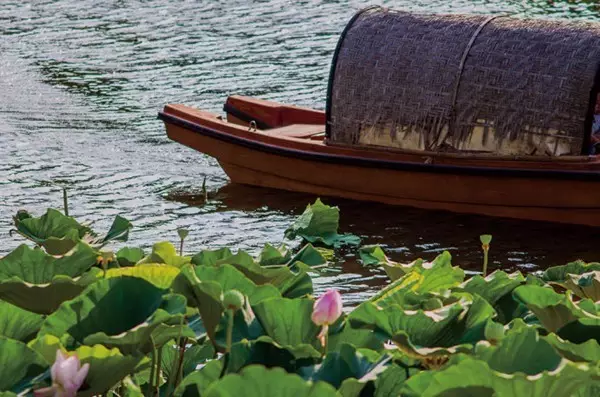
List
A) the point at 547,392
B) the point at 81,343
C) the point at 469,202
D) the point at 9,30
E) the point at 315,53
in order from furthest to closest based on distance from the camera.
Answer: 1. the point at 9,30
2. the point at 315,53
3. the point at 469,202
4. the point at 81,343
5. the point at 547,392

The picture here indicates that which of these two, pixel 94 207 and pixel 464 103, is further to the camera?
pixel 94 207

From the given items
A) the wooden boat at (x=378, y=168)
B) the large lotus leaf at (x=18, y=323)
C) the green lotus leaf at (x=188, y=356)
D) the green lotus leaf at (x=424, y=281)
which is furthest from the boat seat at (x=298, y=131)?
the large lotus leaf at (x=18, y=323)

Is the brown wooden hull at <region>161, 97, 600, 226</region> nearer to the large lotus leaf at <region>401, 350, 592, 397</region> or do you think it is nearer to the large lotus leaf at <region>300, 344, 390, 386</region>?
the large lotus leaf at <region>300, 344, 390, 386</region>

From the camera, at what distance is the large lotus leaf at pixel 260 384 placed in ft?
7.00

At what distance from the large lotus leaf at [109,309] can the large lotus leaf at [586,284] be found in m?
1.24

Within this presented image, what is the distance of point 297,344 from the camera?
269cm

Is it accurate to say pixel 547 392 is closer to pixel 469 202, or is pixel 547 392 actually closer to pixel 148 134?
pixel 469 202

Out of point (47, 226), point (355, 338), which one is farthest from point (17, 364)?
point (47, 226)

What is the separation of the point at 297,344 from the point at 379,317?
207 mm

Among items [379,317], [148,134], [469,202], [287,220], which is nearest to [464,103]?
[469,202]

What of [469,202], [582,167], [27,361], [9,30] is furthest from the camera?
[9,30]

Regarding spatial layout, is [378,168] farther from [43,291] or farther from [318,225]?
[43,291]

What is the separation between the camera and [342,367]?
2541 millimetres

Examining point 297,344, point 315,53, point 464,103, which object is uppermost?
point 297,344
